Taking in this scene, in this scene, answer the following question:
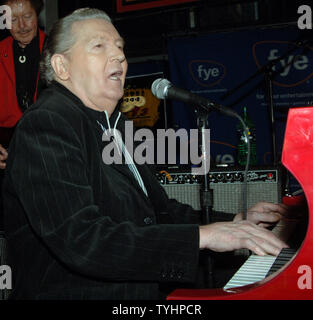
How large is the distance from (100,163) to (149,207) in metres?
0.26

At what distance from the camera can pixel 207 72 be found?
4191mm

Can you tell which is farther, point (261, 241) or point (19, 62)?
point (19, 62)

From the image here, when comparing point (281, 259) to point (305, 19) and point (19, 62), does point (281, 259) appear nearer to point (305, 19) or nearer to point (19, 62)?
point (19, 62)

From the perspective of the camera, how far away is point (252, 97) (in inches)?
160

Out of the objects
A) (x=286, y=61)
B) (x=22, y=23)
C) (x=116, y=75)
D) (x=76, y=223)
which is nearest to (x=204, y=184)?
(x=116, y=75)

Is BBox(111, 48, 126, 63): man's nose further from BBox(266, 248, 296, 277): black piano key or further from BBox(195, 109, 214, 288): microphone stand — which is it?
BBox(266, 248, 296, 277): black piano key

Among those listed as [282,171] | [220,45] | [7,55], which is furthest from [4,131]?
[220,45]

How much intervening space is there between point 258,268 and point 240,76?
11.1 ft

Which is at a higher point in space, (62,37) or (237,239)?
(62,37)

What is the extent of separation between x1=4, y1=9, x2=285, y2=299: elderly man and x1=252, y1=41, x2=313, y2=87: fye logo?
9.43 feet

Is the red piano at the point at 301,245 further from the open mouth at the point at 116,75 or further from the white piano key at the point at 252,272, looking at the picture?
the open mouth at the point at 116,75

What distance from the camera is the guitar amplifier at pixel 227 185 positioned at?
107 inches

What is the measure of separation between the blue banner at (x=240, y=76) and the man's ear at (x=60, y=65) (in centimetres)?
276

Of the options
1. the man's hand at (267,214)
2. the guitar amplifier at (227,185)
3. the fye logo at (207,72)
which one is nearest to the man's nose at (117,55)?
the man's hand at (267,214)
